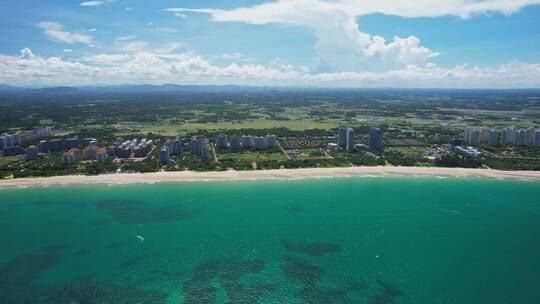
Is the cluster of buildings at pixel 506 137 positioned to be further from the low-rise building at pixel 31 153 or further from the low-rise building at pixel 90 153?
the low-rise building at pixel 31 153

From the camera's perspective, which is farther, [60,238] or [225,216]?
[225,216]

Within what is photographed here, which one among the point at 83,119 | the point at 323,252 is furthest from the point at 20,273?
the point at 83,119

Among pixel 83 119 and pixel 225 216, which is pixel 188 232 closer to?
pixel 225 216

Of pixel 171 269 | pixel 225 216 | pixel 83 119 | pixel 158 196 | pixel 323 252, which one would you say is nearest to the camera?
pixel 171 269

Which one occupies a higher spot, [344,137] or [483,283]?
[344,137]

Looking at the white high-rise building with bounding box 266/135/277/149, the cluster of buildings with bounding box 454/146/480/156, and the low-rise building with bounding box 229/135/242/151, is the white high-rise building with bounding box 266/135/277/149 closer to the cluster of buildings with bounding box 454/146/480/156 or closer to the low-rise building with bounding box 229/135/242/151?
the low-rise building with bounding box 229/135/242/151

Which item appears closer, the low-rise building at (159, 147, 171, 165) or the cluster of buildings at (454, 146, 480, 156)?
the low-rise building at (159, 147, 171, 165)

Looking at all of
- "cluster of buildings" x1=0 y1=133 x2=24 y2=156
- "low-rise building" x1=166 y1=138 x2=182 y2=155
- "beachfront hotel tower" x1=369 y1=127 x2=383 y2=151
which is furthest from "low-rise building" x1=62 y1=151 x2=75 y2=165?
"beachfront hotel tower" x1=369 y1=127 x2=383 y2=151
